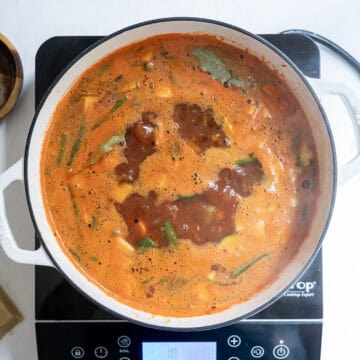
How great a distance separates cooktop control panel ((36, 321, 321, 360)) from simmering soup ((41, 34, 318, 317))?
0.18ft

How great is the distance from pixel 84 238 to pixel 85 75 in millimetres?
305

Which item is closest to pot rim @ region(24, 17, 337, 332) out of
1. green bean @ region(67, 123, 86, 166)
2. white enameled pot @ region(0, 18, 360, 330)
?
white enameled pot @ region(0, 18, 360, 330)

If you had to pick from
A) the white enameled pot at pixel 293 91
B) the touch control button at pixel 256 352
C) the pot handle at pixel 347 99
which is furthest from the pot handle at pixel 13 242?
the pot handle at pixel 347 99

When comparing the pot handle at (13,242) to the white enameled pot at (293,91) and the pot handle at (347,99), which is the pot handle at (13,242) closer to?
the white enameled pot at (293,91)

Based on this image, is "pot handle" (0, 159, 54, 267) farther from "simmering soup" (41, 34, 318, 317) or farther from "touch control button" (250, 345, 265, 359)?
"touch control button" (250, 345, 265, 359)

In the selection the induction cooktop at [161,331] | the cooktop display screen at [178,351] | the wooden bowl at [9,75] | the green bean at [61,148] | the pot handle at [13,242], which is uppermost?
the wooden bowl at [9,75]

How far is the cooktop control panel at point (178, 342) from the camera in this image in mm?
1064

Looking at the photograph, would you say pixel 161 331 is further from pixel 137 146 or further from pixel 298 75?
pixel 298 75

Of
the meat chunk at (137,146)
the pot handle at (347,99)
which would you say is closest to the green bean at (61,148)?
the meat chunk at (137,146)

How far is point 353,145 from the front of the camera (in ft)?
3.53

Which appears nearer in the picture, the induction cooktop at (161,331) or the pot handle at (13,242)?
the pot handle at (13,242)

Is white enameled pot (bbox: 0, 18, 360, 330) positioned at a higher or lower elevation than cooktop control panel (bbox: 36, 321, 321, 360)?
higher

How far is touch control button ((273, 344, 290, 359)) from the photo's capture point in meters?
1.07

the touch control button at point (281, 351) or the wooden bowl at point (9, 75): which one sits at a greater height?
the wooden bowl at point (9, 75)
